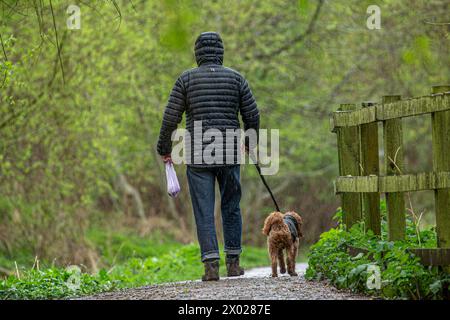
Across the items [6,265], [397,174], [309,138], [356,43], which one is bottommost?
[6,265]

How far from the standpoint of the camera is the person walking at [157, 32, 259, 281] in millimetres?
9219

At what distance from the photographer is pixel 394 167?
763cm

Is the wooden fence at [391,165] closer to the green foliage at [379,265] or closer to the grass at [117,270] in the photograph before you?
the green foliage at [379,265]

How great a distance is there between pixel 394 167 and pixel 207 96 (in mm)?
2273

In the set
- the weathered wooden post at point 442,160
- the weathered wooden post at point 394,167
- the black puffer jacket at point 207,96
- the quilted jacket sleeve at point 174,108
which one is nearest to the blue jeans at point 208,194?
the black puffer jacket at point 207,96

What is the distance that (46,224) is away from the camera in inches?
656

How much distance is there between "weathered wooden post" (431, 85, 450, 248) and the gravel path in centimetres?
78

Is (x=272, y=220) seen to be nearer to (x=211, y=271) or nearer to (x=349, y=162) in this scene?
(x=211, y=271)

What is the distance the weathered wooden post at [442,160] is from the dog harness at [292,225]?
2.63 meters

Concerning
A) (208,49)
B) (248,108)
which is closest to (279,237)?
(248,108)

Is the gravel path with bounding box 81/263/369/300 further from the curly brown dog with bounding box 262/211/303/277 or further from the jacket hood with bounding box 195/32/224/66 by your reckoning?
the jacket hood with bounding box 195/32/224/66

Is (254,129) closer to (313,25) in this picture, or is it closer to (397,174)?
(397,174)
